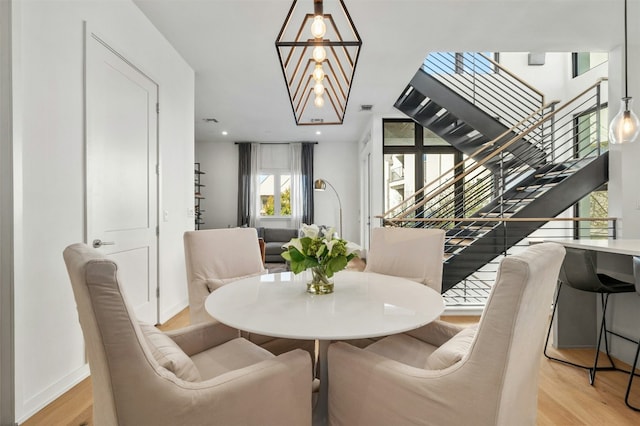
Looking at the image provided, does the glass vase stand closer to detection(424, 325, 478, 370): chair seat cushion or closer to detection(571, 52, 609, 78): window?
detection(424, 325, 478, 370): chair seat cushion

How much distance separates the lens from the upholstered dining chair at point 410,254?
202 cm

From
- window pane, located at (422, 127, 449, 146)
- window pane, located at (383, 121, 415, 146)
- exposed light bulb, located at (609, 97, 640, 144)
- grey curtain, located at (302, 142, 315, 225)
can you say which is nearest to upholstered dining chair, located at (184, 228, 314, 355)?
exposed light bulb, located at (609, 97, 640, 144)

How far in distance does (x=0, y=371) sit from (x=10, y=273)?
1.54 feet

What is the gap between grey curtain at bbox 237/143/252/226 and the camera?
768 centimetres

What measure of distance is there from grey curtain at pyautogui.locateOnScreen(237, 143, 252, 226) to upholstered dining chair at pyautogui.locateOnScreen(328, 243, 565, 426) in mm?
6723

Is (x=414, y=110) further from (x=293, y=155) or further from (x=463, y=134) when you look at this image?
(x=293, y=155)

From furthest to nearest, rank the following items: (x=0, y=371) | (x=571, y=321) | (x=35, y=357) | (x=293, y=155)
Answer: (x=293, y=155) → (x=571, y=321) → (x=35, y=357) → (x=0, y=371)

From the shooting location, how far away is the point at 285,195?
25.7 ft

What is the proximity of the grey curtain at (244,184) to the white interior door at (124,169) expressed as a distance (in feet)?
15.2

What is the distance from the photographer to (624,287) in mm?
2150

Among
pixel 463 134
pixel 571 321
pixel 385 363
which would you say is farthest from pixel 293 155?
pixel 385 363

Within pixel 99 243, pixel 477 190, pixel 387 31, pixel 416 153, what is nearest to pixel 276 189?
pixel 416 153

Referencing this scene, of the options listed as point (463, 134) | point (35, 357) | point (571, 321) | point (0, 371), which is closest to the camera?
point (0, 371)

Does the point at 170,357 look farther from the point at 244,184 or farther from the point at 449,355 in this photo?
the point at 244,184
